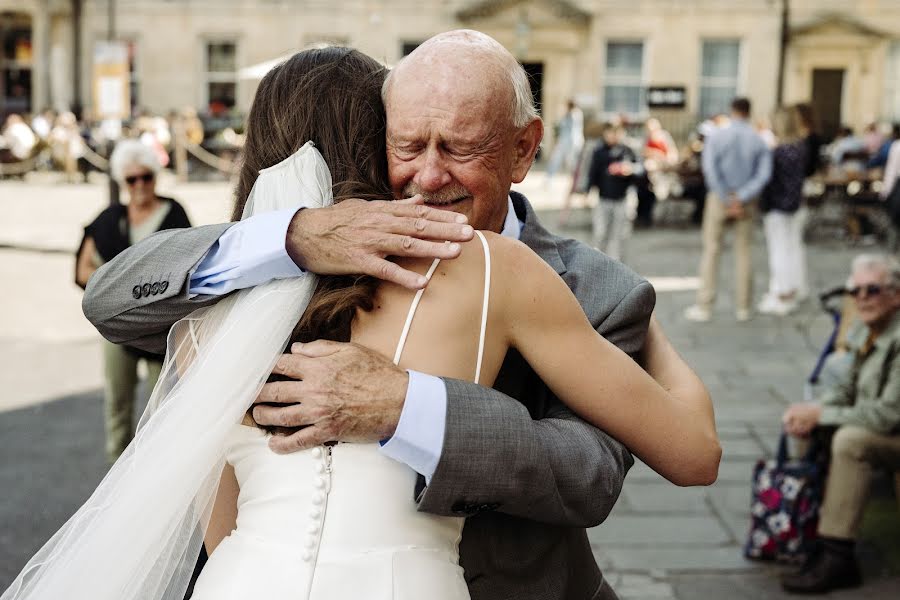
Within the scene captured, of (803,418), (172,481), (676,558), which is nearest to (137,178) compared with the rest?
(676,558)

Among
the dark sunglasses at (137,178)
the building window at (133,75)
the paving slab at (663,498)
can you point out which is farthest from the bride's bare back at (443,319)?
the building window at (133,75)

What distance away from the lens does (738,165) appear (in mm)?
10453

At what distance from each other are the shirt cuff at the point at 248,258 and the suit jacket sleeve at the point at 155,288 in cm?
Result: 2

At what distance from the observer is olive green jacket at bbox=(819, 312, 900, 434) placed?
4.83m

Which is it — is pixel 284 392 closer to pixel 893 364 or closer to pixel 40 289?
pixel 893 364

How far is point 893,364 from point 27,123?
25.6 meters

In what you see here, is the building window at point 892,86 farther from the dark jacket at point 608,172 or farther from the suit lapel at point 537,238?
the suit lapel at point 537,238

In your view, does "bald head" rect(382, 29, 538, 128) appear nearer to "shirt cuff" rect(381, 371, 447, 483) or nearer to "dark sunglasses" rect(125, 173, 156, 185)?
"shirt cuff" rect(381, 371, 447, 483)

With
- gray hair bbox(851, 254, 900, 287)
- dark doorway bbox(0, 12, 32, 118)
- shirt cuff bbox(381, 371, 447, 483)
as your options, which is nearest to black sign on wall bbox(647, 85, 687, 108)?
dark doorway bbox(0, 12, 32, 118)

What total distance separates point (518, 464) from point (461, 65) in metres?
0.73

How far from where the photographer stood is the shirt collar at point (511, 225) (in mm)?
2271

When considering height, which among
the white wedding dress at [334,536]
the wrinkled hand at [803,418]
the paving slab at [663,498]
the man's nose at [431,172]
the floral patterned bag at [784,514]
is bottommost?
the paving slab at [663,498]

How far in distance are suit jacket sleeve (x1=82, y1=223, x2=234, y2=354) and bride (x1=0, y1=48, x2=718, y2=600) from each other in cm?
7

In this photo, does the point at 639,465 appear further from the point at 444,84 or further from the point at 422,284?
the point at 422,284
